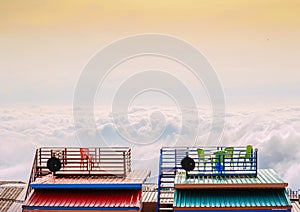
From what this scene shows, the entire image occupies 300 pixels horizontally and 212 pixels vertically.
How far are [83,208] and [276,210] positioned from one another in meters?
7.03

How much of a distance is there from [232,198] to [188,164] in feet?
7.74

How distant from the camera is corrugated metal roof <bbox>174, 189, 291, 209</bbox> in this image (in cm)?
1816

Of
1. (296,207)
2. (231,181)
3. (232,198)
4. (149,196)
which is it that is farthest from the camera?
(149,196)

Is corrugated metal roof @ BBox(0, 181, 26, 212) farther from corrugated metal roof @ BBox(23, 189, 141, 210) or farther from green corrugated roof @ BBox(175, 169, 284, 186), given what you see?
green corrugated roof @ BBox(175, 169, 284, 186)

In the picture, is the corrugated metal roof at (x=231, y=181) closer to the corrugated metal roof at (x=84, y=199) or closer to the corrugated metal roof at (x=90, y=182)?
the corrugated metal roof at (x=90, y=182)

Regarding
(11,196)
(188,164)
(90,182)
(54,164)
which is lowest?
(90,182)

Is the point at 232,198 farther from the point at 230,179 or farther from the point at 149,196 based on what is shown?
the point at 149,196

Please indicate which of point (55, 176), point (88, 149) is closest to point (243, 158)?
point (88, 149)

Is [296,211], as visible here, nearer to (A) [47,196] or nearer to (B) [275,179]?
(B) [275,179]

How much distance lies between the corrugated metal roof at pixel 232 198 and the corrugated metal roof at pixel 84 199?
5.77 ft


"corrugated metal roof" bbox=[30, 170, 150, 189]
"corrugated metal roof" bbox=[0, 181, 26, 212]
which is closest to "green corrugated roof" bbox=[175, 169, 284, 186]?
"corrugated metal roof" bbox=[30, 170, 150, 189]

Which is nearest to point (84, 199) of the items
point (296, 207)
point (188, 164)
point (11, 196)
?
point (188, 164)

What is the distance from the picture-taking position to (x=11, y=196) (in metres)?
23.0

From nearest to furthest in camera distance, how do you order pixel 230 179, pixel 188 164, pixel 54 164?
pixel 230 179 < pixel 188 164 < pixel 54 164
